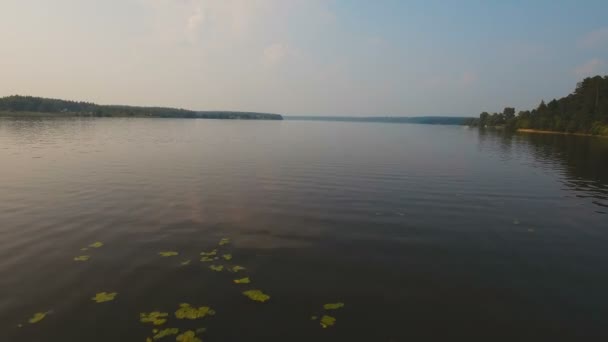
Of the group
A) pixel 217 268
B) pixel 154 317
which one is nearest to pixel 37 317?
pixel 154 317

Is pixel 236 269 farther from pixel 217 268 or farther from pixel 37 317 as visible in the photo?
pixel 37 317

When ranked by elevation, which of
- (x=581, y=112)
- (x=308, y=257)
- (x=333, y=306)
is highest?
(x=581, y=112)

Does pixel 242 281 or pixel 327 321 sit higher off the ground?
pixel 242 281

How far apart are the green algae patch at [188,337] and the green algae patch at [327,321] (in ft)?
11.7

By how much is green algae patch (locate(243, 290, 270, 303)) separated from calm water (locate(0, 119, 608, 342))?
0.31 m

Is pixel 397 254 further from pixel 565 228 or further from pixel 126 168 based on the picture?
pixel 126 168

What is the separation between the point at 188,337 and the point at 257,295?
2874mm

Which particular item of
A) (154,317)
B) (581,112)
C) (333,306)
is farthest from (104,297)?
(581,112)

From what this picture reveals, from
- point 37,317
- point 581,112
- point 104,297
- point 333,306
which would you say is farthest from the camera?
point 581,112

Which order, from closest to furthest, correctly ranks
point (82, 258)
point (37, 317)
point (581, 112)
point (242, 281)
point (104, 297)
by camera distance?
point (37, 317) < point (104, 297) < point (242, 281) < point (82, 258) < point (581, 112)

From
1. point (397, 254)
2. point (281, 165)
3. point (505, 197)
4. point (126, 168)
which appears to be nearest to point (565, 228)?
point (505, 197)

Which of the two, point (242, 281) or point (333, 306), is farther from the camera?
point (242, 281)

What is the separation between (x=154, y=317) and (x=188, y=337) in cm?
166

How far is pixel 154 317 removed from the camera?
10.7 m
